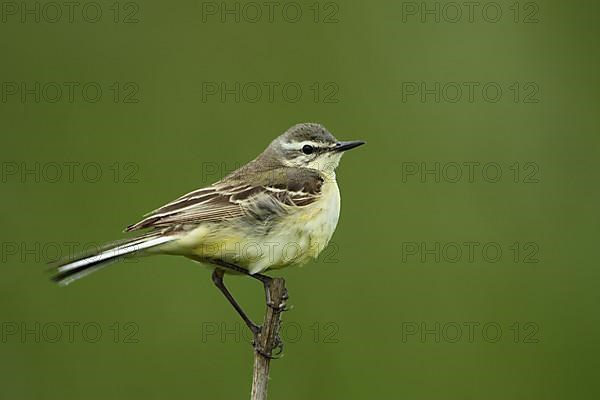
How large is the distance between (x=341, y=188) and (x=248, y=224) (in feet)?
10.6

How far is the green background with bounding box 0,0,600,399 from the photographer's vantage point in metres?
9.34

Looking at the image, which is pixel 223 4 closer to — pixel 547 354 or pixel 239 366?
pixel 239 366

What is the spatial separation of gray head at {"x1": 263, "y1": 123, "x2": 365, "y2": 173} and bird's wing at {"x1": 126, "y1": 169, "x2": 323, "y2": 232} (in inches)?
16.3

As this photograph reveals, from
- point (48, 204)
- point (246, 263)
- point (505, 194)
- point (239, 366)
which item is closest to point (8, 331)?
point (48, 204)

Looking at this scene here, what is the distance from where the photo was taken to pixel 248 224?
7012 mm

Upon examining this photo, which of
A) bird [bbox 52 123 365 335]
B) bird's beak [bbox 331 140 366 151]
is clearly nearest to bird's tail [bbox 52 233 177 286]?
bird [bbox 52 123 365 335]

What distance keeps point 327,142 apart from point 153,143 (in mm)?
3095

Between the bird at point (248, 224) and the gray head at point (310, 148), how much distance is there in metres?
0.38

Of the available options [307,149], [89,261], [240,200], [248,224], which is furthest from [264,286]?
[307,149]

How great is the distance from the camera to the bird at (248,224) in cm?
677

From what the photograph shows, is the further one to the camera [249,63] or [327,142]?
[249,63]

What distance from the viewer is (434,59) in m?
11.5

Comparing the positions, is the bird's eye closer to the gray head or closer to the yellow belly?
the gray head

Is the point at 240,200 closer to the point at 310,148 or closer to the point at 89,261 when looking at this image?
the point at 310,148
